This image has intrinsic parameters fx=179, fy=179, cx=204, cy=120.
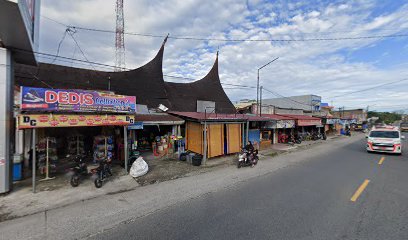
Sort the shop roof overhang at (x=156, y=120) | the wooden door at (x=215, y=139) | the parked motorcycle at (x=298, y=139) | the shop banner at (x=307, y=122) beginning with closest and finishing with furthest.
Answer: the wooden door at (x=215, y=139) < the shop roof overhang at (x=156, y=120) < the parked motorcycle at (x=298, y=139) < the shop banner at (x=307, y=122)

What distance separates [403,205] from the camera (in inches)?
197

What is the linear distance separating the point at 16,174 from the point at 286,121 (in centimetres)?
2054

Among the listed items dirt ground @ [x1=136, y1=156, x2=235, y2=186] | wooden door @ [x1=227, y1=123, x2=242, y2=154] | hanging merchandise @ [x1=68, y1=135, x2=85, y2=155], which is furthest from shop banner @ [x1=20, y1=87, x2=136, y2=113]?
wooden door @ [x1=227, y1=123, x2=242, y2=154]

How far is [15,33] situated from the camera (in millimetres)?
5832

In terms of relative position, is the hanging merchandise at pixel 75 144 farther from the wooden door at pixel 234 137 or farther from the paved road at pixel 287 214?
the paved road at pixel 287 214

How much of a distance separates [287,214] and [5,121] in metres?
9.46

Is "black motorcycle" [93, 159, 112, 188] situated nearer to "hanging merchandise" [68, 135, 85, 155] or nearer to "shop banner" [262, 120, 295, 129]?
"hanging merchandise" [68, 135, 85, 155]

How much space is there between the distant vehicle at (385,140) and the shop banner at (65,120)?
1701 cm

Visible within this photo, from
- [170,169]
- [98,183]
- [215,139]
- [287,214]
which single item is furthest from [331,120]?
[98,183]

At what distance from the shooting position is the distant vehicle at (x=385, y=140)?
12.5 metres

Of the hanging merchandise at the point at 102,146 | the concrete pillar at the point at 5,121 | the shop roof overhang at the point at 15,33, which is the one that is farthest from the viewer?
the hanging merchandise at the point at 102,146

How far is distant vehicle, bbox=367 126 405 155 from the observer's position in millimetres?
12453

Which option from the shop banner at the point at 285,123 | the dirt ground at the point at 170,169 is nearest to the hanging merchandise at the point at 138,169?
the dirt ground at the point at 170,169

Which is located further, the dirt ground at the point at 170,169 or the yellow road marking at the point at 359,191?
the dirt ground at the point at 170,169
